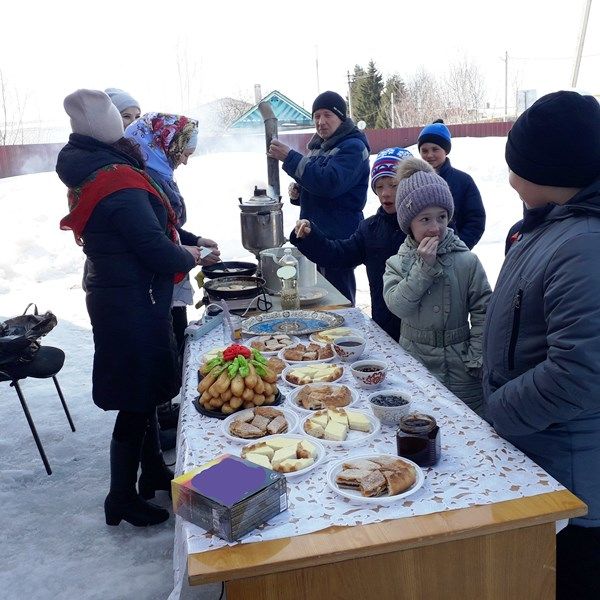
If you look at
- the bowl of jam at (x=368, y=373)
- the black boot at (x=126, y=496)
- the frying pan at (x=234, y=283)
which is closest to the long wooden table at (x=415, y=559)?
the bowl of jam at (x=368, y=373)

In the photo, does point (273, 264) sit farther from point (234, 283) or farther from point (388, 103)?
point (388, 103)

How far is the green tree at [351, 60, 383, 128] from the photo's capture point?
3488cm

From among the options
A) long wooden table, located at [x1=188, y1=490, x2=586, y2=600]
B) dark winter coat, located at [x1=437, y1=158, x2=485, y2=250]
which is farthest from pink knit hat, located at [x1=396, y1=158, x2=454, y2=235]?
dark winter coat, located at [x1=437, y1=158, x2=485, y2=250]

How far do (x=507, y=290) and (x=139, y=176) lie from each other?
1.59 metres

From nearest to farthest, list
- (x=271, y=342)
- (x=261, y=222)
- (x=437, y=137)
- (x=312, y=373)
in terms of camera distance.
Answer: (x=312, y=373) → (x=271, y=342) → (x=261, y=222) → (x=437, y=137)

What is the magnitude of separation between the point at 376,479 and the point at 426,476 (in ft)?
0.52

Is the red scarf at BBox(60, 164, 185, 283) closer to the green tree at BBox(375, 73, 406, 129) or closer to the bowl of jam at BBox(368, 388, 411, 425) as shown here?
the bowl of jam at BBox(368, 388, 411, 425)

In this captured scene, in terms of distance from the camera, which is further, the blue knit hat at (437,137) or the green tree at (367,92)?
the green tree at (367,92)

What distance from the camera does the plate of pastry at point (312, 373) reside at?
2.26 m

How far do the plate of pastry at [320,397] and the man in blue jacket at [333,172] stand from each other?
83.4 inches

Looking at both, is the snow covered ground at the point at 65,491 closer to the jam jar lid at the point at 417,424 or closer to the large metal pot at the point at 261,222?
the jam jar lid at the point at 417,424

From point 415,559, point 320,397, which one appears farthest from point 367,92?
point 415,559

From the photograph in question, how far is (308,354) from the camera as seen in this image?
2.51 meters

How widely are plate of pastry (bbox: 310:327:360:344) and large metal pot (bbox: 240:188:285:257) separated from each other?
118 centimetres
